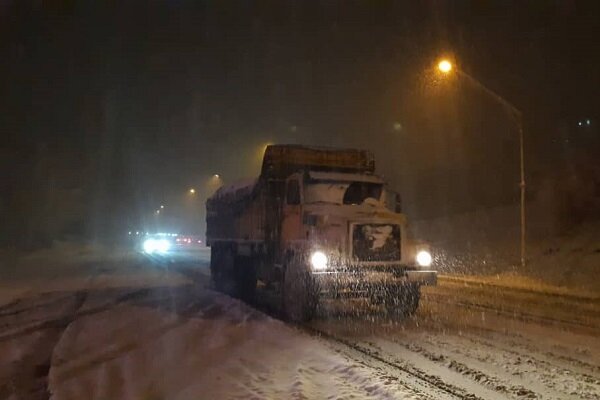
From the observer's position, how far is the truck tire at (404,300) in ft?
42.7

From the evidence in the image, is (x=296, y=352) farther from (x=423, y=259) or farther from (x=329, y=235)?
(x=423, y=259)

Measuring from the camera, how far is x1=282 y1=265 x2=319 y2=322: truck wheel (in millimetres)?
12492

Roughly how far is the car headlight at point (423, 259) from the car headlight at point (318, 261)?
6.55ft

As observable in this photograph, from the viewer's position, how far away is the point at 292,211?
544 inches

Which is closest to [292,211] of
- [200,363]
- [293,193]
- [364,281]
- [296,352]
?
[293,193]

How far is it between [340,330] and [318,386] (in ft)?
14.4

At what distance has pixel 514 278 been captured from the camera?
77.5 ft

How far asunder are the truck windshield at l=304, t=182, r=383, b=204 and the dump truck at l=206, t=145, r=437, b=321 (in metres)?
0.02

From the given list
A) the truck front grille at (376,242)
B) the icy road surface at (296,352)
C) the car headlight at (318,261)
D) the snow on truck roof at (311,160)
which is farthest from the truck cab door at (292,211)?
the icy road surface at (296,352)

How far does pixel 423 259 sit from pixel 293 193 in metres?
3.07

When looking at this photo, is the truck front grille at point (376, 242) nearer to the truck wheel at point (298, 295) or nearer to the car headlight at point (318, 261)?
the car headlight at point (318, 261)

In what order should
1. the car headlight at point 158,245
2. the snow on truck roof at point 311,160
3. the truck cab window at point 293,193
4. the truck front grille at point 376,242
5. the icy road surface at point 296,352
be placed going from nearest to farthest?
the icy road surface at point 296,352, the truck front grille at point 376,242, the truck cab window at point 293,193, the snow on truck roof at point 311,160, the car headlight at point 158,245

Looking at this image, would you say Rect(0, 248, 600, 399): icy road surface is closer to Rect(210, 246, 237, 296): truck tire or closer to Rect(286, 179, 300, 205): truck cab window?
Rect(286, 179, 300, 205): truck cab window

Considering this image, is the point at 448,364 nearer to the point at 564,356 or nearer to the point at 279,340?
the point at 564,356
